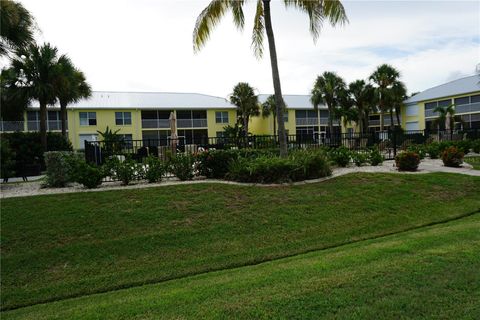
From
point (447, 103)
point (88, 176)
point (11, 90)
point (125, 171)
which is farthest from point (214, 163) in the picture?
point (447, 103)

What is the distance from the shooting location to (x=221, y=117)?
44312 millimetres

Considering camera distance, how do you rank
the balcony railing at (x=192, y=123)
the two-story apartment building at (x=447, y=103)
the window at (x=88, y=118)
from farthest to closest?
the balcony railing at (x=192, y=123)
the two-story apartment building at (x=447, y=103)
the window at (x=88, y=118)

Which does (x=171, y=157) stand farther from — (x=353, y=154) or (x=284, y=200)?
(x=353, y=154)

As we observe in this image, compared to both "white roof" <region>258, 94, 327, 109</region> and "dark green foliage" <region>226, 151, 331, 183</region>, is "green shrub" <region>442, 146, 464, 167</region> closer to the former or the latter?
"dark green foliage" <region>226, 151, 331, 183</region>

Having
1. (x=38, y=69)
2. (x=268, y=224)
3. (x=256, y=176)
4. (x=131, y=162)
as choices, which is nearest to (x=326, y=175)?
(x=256, y=176)

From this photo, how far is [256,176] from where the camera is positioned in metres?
10.5

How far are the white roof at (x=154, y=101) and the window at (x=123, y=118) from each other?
75cm

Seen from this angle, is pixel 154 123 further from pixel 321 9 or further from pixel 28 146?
pixel 321 9

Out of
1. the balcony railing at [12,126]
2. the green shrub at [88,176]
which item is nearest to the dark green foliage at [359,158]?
the green shrub at [88,176]

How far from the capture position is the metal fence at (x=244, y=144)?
12664mm

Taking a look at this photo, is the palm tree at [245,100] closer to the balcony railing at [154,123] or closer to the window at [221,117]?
the window at [221,117]

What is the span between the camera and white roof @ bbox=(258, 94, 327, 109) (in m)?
48.3

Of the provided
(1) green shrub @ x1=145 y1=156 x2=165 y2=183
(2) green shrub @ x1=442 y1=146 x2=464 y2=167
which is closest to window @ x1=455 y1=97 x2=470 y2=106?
(2) green shrub @ x1=442 y1=146 x2=464 y2=167

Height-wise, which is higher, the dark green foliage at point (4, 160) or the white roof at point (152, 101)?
the white roof at point (152, 101)
